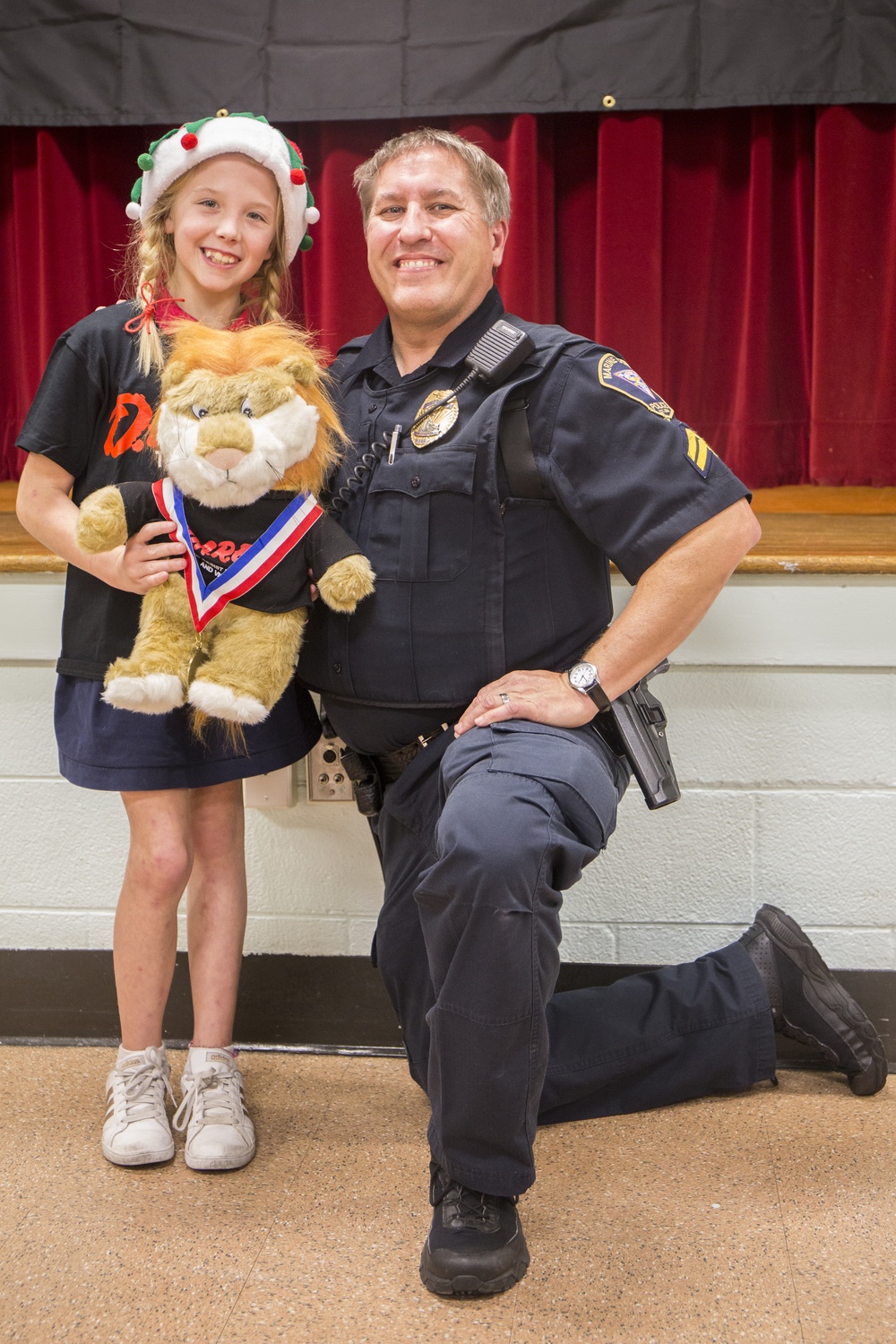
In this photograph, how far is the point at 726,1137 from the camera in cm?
151

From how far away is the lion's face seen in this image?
1.28m

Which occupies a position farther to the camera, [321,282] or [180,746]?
[321,282]

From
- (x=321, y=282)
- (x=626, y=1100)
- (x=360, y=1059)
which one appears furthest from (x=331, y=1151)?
(x=321, y=282)

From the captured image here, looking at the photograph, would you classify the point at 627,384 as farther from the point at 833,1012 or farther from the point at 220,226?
the point at 833,1012

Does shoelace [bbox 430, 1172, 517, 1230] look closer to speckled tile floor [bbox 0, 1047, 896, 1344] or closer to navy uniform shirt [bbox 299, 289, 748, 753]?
speckled tile floor [bbox 0, 1047, 896, 1344]

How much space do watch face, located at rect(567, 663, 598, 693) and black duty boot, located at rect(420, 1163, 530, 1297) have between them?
592 millimetres

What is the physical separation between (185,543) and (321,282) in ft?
3.88

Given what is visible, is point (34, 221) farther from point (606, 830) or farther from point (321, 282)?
point (606, 830)

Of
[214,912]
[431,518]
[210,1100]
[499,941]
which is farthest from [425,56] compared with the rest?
[210,1100]

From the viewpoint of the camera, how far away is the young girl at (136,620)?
1428 mm

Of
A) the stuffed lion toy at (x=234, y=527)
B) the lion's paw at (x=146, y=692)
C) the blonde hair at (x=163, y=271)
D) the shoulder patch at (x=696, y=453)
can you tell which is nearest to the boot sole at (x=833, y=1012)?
the shoulder patch at (x=696, y=453)

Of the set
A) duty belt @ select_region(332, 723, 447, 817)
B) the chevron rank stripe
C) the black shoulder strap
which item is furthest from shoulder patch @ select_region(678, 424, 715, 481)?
duty belt @ select_region(332, 723, 447, 817)

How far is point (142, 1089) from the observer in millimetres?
1518

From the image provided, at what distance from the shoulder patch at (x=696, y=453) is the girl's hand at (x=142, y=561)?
0.64 m
